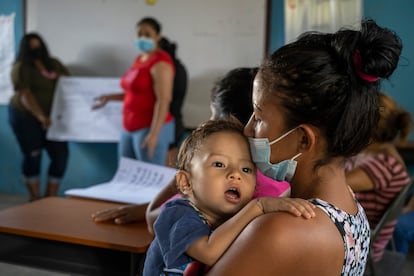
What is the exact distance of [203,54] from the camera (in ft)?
13.4

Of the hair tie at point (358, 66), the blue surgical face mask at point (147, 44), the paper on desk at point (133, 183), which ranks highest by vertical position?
the hair tie at point (358, 66)

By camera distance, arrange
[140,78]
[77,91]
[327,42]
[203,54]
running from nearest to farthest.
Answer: [327,42] → [140,78] → [203,54] → [77,91]

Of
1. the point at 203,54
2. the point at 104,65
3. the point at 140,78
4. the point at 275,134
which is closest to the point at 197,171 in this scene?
the point at 275,134

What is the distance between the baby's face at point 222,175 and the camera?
1083mm

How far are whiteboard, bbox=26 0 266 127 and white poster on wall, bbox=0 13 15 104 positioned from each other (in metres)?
0.28

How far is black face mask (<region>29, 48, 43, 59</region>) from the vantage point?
429 cm

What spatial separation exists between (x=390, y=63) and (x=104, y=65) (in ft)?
12.4

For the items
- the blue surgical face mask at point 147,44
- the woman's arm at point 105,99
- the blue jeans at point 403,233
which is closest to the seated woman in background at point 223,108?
the blue jeans at point 403,233

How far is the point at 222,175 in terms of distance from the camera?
1.09 metres

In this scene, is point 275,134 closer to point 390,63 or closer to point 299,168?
point 299,168

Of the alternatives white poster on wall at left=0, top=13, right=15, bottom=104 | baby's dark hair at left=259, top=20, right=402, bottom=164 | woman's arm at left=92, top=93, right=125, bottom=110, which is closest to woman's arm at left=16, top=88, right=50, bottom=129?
woman's arm at left=92, top=93, right=125, bottom=110

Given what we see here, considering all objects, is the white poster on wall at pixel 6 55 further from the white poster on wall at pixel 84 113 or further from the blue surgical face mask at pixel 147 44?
the blue surgical face mask at pixel 147 44

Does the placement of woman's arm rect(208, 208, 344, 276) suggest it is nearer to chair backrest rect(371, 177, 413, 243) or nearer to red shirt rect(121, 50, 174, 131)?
chair backrest rect(371, 177, 413, 243)

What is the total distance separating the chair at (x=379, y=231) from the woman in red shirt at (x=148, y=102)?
1.77 meters
